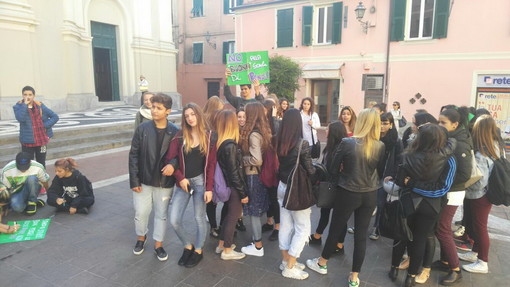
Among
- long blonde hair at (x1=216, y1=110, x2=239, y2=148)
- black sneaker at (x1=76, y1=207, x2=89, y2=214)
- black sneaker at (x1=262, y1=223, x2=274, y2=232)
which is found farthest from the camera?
black sneaker at (x1=76, y1=207, x2=89, y2=214)

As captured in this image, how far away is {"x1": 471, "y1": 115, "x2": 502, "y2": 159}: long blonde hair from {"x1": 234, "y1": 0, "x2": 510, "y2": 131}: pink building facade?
10945 mm

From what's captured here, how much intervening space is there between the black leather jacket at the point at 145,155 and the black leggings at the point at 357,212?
1855 millimetres

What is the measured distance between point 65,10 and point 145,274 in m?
15.5

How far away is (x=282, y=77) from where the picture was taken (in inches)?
602

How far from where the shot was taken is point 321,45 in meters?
16.6

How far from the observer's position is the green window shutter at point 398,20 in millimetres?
14316

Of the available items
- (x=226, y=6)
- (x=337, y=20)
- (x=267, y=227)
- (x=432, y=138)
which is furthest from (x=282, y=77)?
(x=226, y=6)

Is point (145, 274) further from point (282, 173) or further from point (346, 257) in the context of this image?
point (346, 257)

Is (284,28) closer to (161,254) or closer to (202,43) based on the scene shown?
(202,43)

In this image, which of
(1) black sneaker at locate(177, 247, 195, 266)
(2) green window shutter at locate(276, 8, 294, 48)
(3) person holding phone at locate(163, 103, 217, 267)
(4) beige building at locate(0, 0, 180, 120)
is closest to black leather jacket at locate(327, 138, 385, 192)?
(3) person holding phone at locate(163, 103, 217, 267)

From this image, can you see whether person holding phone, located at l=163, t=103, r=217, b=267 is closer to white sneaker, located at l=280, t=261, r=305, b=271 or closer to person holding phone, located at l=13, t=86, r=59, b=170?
white sneaker, located at l=280, t=261, r=305, b=271

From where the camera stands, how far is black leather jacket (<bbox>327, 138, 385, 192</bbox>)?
316cm

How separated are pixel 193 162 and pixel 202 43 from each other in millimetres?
25071

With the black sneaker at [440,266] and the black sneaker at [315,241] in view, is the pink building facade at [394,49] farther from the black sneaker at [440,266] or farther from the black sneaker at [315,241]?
the black sneaker at [315,241]
